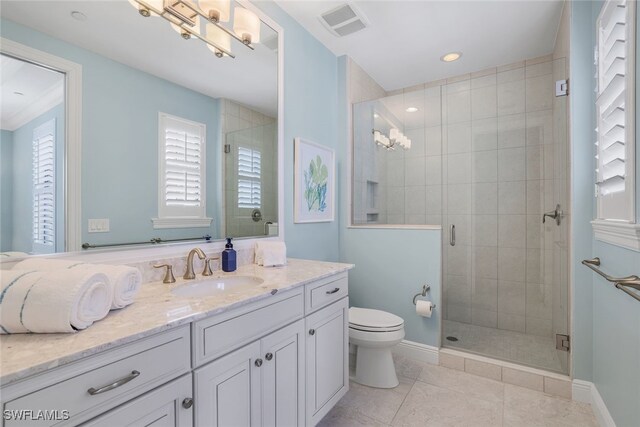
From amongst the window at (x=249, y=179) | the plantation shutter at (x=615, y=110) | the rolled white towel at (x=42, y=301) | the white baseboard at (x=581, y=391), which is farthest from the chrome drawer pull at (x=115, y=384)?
the white baseboard at (x=581, y=391)

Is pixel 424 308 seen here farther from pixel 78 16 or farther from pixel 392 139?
pixel 78 16

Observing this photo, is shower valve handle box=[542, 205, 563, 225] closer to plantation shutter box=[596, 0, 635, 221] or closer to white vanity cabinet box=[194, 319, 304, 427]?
plantation shutter box=[596, 0, 635, 221]

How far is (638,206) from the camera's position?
1146mm

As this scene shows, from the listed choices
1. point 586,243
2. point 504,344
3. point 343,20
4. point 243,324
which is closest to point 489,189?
point 586,243

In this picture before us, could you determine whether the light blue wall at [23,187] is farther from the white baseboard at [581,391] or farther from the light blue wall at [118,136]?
the white baseboard at [581,391]

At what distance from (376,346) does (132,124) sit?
73.2 inches

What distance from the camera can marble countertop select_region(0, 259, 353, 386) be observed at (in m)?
0.61

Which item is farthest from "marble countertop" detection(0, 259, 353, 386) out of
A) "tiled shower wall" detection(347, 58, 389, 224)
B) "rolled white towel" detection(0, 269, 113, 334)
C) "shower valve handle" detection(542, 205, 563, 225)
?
"shower valve handle" detection(542, 205, 563, 225)

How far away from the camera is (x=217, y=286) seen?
1483 millimetres

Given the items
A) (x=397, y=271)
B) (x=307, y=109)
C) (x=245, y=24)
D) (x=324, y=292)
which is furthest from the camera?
(x=397, y=271)

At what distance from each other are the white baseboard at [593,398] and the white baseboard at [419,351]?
83cm

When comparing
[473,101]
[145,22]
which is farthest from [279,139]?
[473,101]

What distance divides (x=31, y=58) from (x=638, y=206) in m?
2.28

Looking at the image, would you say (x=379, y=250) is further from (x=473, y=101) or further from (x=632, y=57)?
(x=632, y=57)
